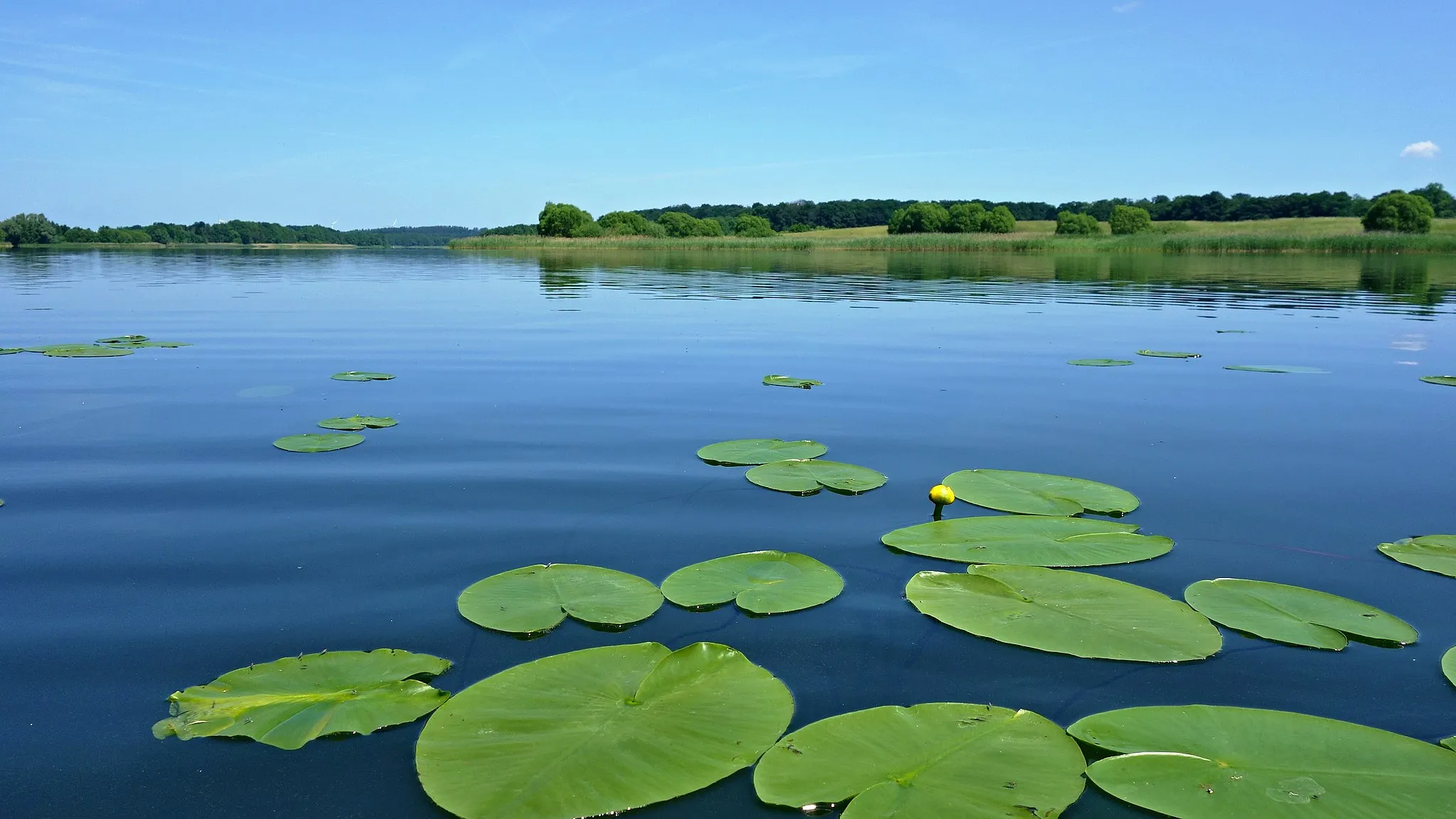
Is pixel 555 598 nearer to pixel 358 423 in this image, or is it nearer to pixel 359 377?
pixel 358 423

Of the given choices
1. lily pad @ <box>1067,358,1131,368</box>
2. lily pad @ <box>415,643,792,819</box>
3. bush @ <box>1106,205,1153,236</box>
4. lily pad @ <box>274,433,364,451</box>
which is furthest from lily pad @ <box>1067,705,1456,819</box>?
bush @ <box>1106,205,1153,236</box>

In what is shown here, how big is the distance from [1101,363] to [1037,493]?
4.75m

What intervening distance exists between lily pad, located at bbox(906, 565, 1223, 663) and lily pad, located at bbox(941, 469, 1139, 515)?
2.29ft

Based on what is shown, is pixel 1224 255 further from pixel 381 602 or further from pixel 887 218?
pixel 887 218

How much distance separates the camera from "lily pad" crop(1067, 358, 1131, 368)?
318 inches

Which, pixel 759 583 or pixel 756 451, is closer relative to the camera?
pixel 759 583

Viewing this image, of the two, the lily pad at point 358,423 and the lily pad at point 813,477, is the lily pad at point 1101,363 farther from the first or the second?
the lily pad at point 358,423

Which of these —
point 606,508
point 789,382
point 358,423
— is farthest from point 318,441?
point 789,382

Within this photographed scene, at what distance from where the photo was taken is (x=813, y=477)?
4.24 m

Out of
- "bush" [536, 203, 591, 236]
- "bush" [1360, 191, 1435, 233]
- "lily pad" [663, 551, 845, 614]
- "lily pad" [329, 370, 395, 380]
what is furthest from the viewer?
"bush" [536, 203, 591, 236]

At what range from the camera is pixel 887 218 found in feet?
407

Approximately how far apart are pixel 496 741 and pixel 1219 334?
38.4 ft

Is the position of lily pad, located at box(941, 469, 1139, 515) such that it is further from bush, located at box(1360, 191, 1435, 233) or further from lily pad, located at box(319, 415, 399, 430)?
bush, located at box(1360, 191, 1435, 233)

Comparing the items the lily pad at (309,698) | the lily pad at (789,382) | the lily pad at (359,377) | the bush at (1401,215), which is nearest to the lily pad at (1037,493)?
the lily pad at (309,698)
